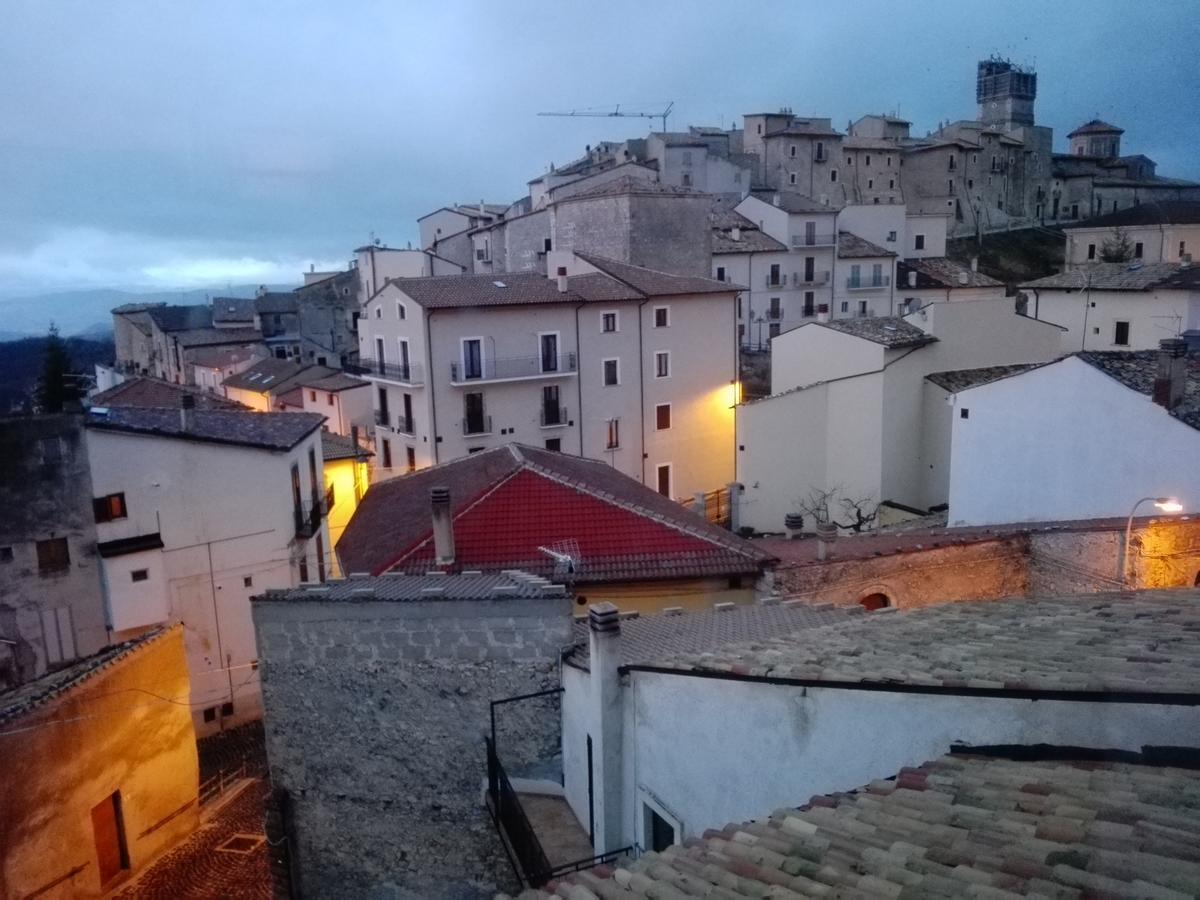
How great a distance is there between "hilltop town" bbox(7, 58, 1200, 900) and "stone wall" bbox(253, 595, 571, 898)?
4 cm

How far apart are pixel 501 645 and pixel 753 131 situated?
58197mm

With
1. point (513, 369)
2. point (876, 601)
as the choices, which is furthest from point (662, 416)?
point (876, 601)

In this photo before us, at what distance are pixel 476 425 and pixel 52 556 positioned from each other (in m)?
13.9

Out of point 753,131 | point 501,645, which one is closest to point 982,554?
point 501,645

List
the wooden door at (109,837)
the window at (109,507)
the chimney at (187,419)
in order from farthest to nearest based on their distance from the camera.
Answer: the chimney at (187,419) → the window at (109,507) → the wooden door at (109,837)

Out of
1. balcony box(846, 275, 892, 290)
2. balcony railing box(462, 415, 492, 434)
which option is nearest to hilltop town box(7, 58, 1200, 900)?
balcony railing box(462, 415, 492, 434)

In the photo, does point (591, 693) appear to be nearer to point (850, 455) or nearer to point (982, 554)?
point (982, 554)

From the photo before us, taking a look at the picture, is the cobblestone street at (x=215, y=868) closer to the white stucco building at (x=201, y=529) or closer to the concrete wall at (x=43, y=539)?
the white stucco building at (x=201, y=529)

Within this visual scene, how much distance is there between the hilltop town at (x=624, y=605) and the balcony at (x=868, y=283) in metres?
11.3

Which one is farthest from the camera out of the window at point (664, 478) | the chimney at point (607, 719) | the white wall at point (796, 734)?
the window at point (664, 478)

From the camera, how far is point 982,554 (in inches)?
567

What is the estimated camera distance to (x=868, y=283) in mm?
44875

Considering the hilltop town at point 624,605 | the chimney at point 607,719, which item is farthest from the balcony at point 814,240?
the chimney at point 607,719

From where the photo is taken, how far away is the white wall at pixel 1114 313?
2698 cm
